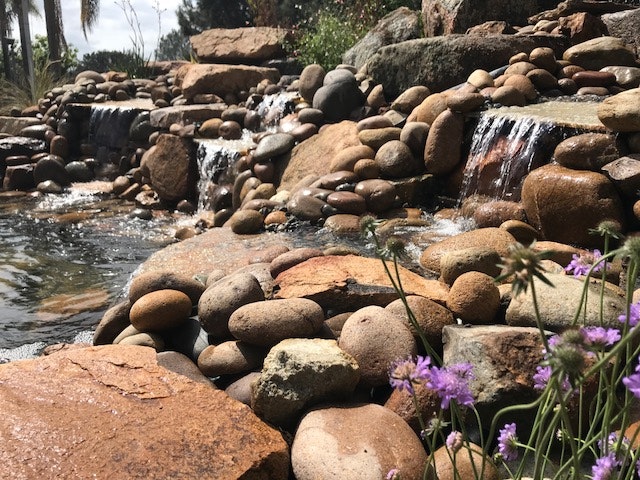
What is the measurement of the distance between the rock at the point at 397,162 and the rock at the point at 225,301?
11.2ft

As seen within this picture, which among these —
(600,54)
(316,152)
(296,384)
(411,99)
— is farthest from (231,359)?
(600,54)

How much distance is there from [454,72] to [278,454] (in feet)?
22.2

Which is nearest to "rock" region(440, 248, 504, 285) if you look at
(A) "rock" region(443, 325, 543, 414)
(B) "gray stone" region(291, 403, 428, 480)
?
(A) "rock" region(443, 325, 543, 414)

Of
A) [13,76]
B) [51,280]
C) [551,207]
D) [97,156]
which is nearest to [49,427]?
[551,207]

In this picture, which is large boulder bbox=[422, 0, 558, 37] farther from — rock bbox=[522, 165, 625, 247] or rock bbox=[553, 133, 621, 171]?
rock bbox=[522, 165, 625, 247]

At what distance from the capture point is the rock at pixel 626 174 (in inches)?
188

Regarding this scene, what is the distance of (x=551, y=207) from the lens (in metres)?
5.01

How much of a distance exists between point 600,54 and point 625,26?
4.27 feet

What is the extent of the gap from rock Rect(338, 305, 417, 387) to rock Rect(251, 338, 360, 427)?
0.14 metres

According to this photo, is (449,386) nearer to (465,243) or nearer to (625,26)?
(465,243)

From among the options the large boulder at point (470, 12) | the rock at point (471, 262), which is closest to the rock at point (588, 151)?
the rock at point (471, 262)

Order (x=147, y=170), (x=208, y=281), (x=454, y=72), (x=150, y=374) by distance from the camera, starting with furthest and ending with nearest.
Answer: (x=147, y=170) → (x=454, y=72) → (x=208, y=281) → (x=150, y=374)

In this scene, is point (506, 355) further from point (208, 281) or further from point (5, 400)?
point (208, 281)

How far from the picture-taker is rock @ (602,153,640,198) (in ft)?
15.7
